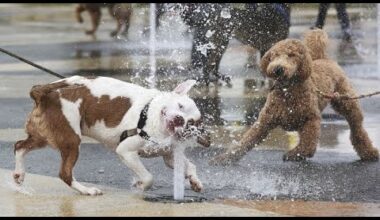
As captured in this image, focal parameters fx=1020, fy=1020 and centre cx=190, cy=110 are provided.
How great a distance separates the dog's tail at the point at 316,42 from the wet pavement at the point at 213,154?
0.84m

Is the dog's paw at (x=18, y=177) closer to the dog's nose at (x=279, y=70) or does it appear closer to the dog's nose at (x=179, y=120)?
the dog's nose at (x=179, y=120)

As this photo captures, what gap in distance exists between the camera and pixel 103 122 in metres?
7.14

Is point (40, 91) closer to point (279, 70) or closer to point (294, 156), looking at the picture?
point (279, 70)

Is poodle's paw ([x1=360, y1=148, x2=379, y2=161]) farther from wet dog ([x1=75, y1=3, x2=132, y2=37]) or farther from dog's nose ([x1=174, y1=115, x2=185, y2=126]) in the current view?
wet dog ([x1=75, y1=3, x2=132, y2=37])

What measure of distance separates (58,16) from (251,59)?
10.4 m

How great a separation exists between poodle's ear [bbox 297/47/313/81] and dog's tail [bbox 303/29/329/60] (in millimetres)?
429

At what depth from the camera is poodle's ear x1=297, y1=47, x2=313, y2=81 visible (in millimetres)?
8148

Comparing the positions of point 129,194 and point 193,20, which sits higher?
point 193,20

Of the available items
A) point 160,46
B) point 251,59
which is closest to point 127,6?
point 160,46

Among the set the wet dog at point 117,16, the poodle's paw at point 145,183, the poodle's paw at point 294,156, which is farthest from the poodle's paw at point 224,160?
the wet dog at point 117,16

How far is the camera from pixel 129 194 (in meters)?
7.15

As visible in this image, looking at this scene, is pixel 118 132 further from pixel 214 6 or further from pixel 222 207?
pixel 214 6

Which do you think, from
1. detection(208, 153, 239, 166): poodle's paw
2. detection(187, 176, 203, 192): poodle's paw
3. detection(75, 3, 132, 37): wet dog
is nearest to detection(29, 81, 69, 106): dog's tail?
detection(187, 176, 203, 192): poodle's paw

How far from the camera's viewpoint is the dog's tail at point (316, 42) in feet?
28.1
